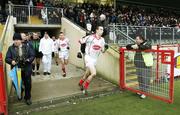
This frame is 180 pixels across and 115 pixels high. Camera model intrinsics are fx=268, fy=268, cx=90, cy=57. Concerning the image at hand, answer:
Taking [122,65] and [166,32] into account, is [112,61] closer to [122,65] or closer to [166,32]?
[122,65]

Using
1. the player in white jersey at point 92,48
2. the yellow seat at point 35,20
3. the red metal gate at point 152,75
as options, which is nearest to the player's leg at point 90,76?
the player in white jersey at point 92,48

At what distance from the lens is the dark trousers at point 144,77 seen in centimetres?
737

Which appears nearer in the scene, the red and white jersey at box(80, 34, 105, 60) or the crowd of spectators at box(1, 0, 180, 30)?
the red and white jersey at box(80, 34, 105, 60)

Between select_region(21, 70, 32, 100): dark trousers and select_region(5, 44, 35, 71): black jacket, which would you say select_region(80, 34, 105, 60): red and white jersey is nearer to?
select_region(5, 44, 35, 71): black jacket

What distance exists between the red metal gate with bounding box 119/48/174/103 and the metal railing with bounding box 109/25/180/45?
3.13 meters

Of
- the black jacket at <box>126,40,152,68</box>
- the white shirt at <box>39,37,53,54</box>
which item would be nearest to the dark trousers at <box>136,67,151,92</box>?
the black jacket at <box>126,40,152,68</box>

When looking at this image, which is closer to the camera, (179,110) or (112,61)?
(179,110)

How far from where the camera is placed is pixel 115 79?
879 centimetres

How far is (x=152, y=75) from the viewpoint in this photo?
7.24 metres

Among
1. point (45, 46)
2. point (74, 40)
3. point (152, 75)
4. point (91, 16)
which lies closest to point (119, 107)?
point (152, 75)

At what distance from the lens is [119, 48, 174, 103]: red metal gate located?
6.72 m

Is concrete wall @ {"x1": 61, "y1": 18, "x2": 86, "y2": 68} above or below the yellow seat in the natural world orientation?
below

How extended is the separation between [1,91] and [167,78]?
4036mm

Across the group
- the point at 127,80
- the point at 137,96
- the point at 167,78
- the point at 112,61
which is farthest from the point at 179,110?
the point at 112,61
